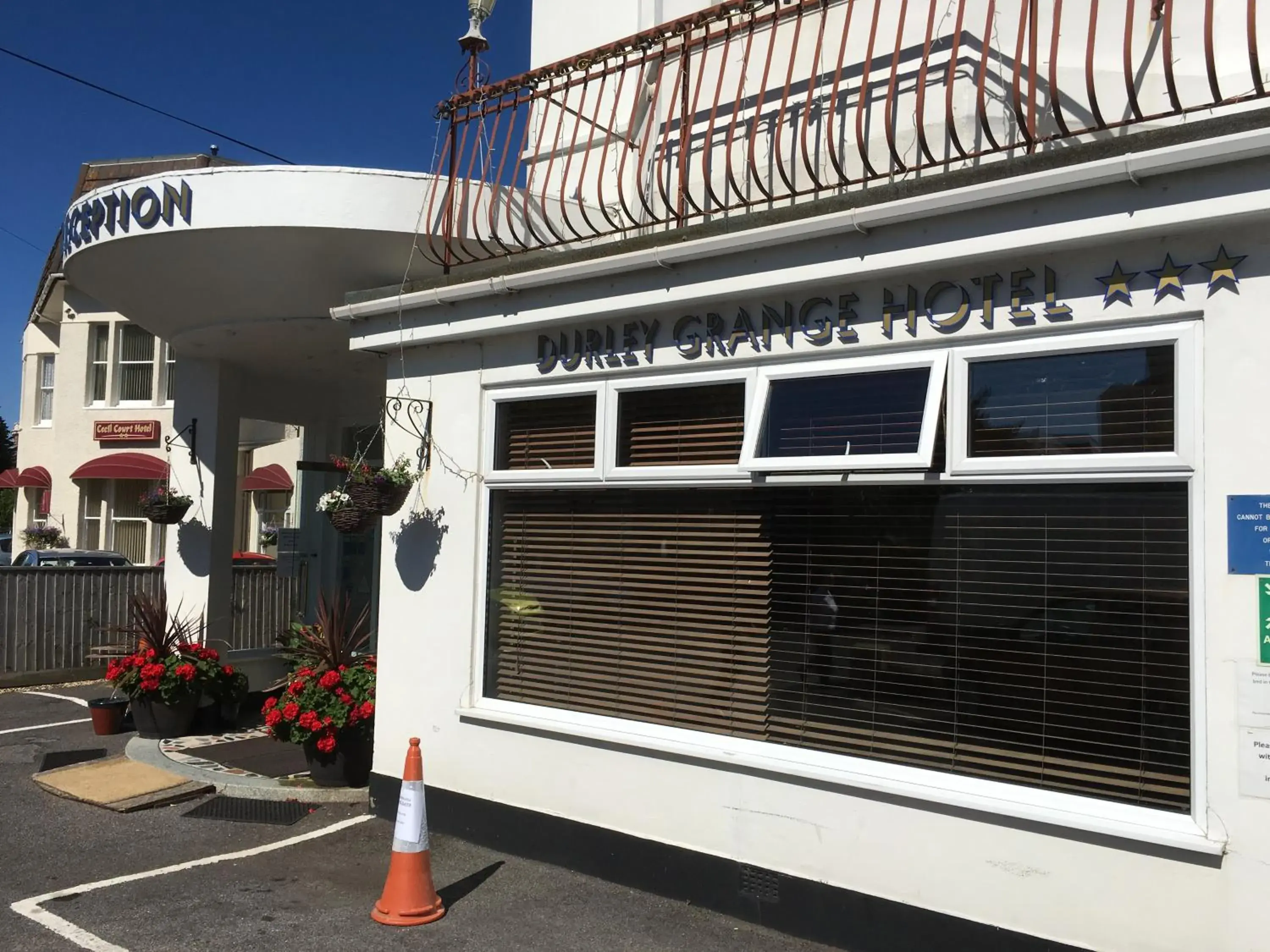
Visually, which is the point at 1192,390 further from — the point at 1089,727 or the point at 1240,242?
the point at 1089,727

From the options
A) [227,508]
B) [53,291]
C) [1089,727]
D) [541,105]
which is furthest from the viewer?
[53,291]

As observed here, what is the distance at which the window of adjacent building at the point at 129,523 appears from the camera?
25719 millimetres

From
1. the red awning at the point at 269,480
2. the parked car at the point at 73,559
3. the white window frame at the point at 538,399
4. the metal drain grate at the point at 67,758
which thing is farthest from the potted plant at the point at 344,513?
the red awning at the point at 269,480

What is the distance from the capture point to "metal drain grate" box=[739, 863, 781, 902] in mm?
5023

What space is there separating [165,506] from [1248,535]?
347 inches

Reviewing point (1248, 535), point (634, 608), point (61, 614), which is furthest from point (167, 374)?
point (1248, 535)

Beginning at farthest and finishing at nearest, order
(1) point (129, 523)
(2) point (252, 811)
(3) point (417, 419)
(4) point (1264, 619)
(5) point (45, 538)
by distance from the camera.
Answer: (1) point (129, 523) → (5) point (45, 538) → (2) point (252, 811) → (3) point (417, 419) → (4) point (1264, 619)

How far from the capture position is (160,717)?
8875mm

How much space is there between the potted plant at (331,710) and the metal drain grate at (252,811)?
277 mm

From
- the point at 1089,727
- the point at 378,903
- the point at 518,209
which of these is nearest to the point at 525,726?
the point at 378,903

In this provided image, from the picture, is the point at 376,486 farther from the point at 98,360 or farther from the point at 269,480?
the point at 98,360

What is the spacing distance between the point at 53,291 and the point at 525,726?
26.5 metres

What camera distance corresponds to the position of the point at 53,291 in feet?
89.2

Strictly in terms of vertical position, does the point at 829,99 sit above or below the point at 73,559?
above
